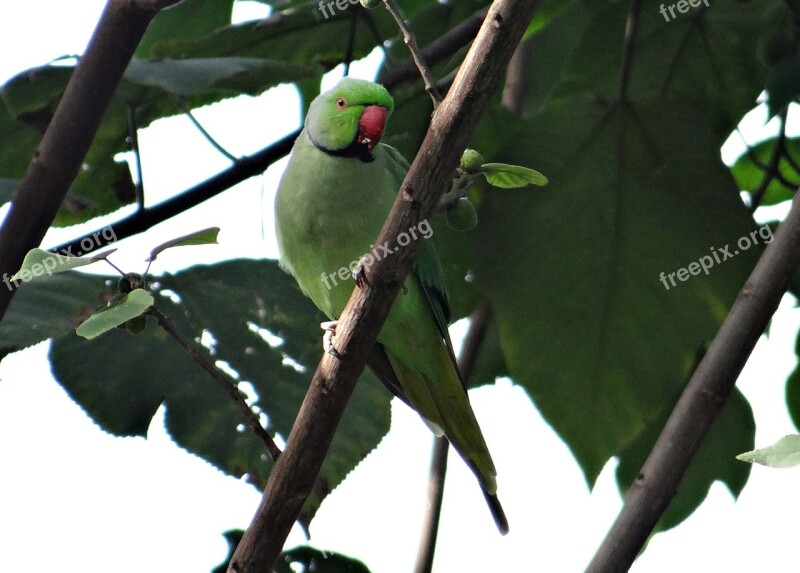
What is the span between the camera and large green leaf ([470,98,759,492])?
80.1 inches

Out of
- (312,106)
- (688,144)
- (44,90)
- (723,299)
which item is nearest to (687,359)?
(723,299)

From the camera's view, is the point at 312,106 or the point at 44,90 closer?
the point at 44,90

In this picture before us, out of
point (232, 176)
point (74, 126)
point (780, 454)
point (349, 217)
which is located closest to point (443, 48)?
point (349, 217)

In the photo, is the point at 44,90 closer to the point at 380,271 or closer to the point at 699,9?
the point at 380,271

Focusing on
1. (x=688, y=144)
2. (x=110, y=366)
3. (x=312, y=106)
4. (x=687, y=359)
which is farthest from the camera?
(x=312, y=106)

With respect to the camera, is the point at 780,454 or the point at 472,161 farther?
the point at 472,161

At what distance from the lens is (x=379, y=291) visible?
4.77 feet

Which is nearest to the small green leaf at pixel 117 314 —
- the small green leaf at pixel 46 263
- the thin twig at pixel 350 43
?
the small green leaf at pixel 46 263

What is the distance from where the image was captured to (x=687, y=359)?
2104 mm

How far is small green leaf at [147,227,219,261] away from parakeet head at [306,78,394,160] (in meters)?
0.85

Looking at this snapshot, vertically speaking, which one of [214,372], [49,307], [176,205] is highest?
[176,205]

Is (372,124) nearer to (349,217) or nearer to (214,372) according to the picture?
(349,217)

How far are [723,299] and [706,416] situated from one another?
58cm

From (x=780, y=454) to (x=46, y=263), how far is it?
95 centimetres
